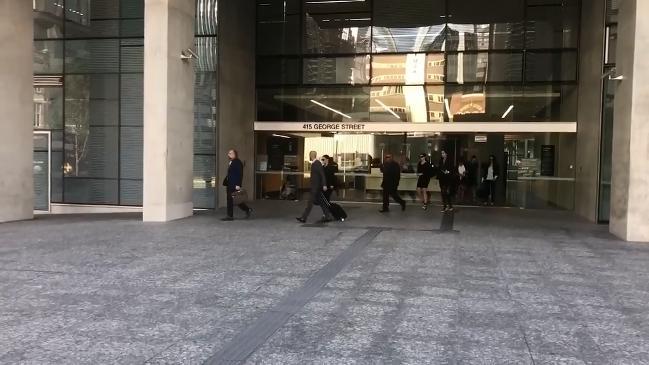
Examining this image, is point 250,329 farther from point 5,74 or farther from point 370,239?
point 5,74

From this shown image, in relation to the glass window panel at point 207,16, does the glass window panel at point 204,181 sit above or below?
below

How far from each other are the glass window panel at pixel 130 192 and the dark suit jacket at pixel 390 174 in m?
7.60

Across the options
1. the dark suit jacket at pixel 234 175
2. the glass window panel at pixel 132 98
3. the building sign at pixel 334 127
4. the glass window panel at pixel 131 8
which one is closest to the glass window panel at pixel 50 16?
the glass window panel at pixel 131 8

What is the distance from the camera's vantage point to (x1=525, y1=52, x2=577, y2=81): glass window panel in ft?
57.3

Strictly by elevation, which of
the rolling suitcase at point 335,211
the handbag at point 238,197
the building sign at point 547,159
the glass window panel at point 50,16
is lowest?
the rolling suitcase at point 335,211

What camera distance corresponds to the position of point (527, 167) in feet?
59.4

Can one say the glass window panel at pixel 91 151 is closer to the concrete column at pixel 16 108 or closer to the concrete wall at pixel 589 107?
the concrete column at pixel 16 108

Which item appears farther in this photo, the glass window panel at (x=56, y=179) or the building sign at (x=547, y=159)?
the glass window panel at (x=56, y=179)

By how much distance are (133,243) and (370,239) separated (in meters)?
4.28

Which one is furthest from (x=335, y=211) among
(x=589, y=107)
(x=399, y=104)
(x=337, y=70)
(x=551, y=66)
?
(x=551, y=66)

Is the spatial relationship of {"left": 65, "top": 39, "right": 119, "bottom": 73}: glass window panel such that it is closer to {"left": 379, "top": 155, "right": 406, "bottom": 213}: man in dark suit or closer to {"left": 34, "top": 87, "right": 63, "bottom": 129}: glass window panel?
{"left": 34, "top": 87, "right": 63, "bottom": 129}: glass window panel

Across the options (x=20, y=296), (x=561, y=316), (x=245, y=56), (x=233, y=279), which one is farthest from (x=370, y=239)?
(x=245, y=56)

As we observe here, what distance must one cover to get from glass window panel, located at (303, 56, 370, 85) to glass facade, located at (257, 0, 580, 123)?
0.11 feet

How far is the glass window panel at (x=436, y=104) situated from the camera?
1845 cm
